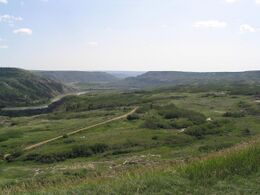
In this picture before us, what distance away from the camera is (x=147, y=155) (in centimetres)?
5331

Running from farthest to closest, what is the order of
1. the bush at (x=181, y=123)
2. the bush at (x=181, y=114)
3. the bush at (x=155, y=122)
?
the bush at (x=181, y=114) < the bush at (x=181, y=123) < the bush at (x=155, y=122)

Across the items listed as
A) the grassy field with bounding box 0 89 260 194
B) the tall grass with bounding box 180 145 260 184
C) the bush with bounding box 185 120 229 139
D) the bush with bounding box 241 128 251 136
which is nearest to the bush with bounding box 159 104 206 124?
the grassy field with bounding box 0 89 260 194

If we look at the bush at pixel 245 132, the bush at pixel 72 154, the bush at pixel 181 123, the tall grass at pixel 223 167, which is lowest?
the bush at pixel 72 154

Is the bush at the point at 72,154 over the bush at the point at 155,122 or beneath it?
beneath

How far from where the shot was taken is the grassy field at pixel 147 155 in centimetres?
1170

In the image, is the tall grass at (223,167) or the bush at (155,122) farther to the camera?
the bush at (155,122)

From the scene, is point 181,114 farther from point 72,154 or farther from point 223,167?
point 223,167

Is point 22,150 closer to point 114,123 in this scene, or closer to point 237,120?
point 114,123

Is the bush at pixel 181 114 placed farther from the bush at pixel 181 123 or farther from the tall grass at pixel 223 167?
the tall grass at pixel 223 167

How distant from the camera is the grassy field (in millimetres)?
11695

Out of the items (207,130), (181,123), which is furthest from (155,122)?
(207,130)

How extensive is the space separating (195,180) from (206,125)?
236 feet

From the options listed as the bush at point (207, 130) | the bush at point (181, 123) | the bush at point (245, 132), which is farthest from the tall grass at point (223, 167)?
the bush at point (181, 123)

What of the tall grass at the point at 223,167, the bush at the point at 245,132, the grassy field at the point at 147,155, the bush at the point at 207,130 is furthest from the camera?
the bush at the point at 207,130
